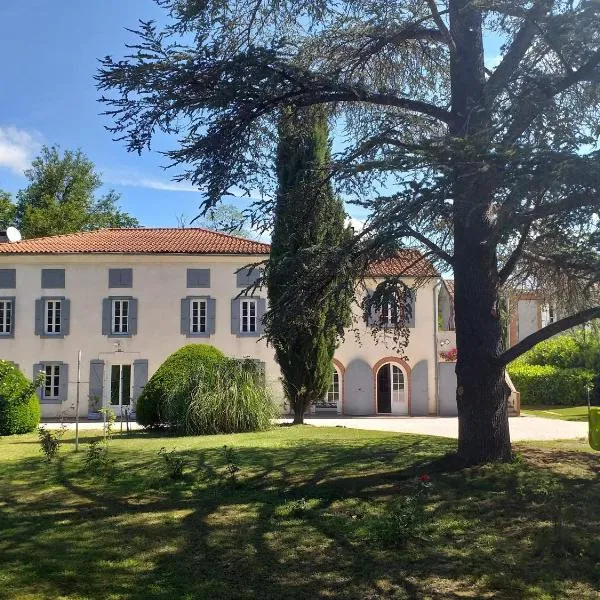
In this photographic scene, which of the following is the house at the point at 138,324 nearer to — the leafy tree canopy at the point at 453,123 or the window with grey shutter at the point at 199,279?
the window with grey shutter at the point at 199,279

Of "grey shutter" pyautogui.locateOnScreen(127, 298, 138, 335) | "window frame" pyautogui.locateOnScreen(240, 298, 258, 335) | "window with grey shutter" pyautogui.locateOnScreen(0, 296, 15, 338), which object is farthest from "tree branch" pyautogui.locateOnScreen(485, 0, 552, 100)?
"window with grey shutter" pyautogui.locateOnScreen(0, 296, 15, 338)

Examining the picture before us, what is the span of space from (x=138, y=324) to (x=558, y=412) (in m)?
17.3

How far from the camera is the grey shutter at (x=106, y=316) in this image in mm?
25781

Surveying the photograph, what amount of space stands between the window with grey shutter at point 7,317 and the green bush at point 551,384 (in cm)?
2189

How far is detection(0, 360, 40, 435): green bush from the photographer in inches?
674

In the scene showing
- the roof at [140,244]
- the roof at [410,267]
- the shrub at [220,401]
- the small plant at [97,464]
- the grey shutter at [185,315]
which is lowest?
the small plant at [97,464]

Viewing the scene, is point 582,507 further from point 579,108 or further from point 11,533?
point 11,533

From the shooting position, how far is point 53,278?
2584cm

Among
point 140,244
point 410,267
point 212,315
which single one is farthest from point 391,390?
point 410,267

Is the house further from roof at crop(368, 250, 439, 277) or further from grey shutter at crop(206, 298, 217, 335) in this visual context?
roof at crop(368, 250, 439, 277)

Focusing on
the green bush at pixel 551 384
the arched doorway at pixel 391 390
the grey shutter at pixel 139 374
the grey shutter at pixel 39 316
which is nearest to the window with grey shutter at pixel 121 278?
the grey shutter at pixel 39 316

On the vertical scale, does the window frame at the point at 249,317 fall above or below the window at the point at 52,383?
above

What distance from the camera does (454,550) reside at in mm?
5512

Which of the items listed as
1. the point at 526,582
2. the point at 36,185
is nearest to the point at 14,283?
the point at 36,185
